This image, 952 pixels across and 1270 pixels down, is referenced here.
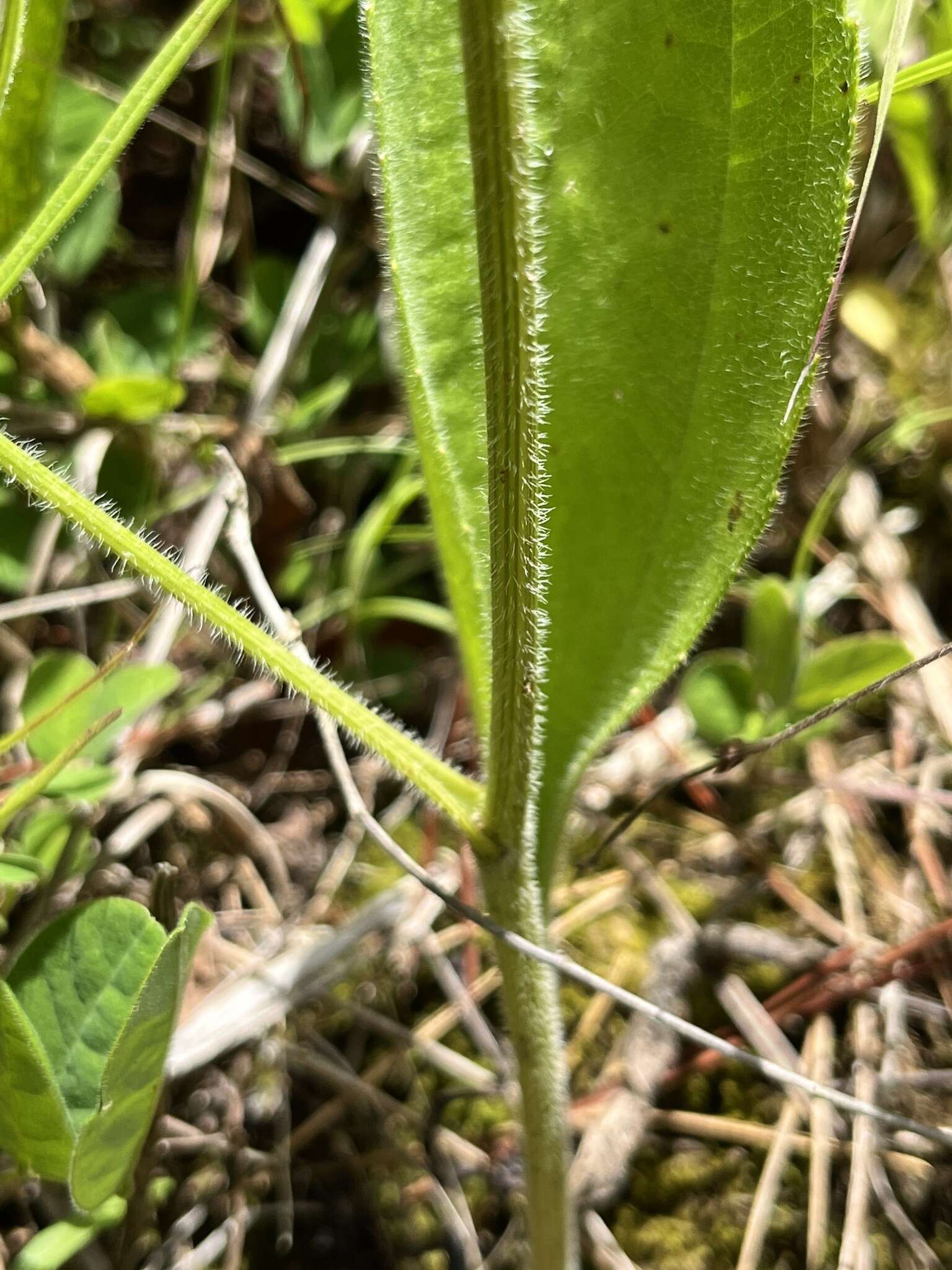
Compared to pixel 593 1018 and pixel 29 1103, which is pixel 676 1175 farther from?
pixel 29 1103

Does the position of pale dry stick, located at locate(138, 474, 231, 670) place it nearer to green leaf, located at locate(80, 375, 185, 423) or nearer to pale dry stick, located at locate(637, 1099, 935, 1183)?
green leaf, located at locate(80, 375, 185, 423)

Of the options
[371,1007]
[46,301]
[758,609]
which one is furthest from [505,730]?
[46,301]

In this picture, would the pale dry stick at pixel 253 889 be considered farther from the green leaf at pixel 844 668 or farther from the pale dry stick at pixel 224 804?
the green leaf at pixel 844 668

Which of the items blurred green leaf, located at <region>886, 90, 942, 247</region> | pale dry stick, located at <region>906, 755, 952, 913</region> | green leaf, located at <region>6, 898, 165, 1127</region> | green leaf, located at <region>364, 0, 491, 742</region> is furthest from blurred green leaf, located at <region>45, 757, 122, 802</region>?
blurred green leaf, located at <region>886, 90, 942, 247</region>

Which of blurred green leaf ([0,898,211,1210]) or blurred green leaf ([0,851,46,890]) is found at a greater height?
blurred green leaf ([0,851,46,890])

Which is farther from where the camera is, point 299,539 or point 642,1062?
point 299,539

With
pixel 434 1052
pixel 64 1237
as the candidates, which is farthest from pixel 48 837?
pixel 434 1052

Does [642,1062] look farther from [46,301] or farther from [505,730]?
[46,301]
